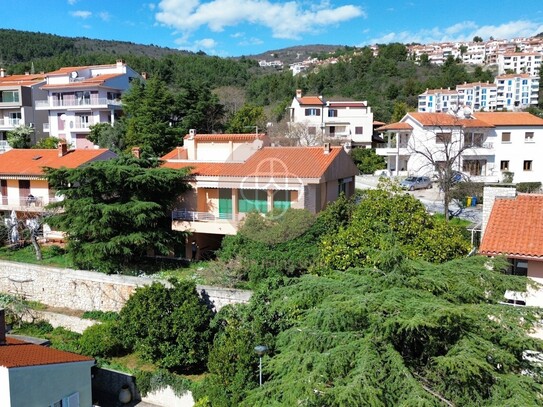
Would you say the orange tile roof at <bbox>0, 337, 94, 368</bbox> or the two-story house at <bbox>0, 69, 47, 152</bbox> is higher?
the two-story house at <bbox>0, 69, 47, 152</bbox>

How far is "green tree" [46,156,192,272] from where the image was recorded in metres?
24.2

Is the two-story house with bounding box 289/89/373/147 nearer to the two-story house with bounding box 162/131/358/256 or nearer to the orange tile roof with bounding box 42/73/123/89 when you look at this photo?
the orange tile roof with bounding box 42/73/123/89

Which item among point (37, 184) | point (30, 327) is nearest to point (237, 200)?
point (30, 327)

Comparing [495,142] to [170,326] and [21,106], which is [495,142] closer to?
[170,326]

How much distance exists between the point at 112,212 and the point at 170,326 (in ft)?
24.9

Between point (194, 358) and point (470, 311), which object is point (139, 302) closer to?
point (194, 358)

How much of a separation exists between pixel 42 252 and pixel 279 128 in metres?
28.8

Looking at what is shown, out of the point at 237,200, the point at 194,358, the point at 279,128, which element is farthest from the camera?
the point at 279,128

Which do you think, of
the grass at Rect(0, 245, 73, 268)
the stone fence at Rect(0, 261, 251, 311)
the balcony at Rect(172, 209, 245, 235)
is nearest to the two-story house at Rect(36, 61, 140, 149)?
the grass at Rect(0, 245, 73, 268)

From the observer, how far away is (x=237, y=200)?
2702cm

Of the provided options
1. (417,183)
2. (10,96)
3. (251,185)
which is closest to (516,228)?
(251,185)

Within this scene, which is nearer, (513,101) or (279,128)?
(279,128)

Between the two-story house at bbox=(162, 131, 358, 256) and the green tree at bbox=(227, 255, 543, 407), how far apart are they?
13678mm

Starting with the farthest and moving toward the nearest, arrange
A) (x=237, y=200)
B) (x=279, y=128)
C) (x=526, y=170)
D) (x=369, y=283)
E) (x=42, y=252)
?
1. (x=279, y=128)
2. (x=526, y=170)
3. (x=42, y=252)
4. (x=237, y=200)
5. (x=369, y=283)
